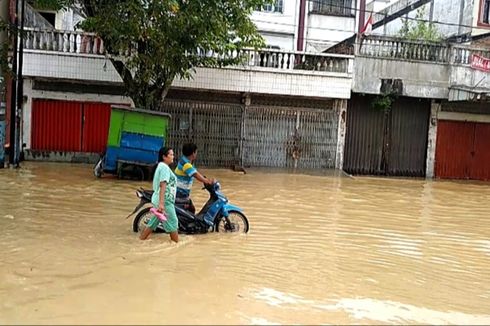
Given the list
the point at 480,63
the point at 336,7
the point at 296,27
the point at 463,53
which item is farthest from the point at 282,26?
the point at 480,63

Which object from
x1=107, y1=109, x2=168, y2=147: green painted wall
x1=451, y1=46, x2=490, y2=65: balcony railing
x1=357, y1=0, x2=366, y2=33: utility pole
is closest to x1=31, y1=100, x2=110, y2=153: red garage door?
x1=107, y1=109, x2=168, y2=147: green painted wall

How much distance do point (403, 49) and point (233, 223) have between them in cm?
1257

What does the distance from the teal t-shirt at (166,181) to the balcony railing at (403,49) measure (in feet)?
42.0

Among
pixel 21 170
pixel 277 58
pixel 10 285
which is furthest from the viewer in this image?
pixel 277 58

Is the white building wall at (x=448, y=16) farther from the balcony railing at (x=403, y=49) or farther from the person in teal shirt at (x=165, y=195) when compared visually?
the person in teal shirt at (x=165, y=195)

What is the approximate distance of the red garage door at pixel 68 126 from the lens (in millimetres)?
17781

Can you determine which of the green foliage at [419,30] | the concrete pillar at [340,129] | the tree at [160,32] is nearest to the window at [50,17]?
the tree at [160,32]

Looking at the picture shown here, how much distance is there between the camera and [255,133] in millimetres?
18500

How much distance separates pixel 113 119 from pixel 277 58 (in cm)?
651

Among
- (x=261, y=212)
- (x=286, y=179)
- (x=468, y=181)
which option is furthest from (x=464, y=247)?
(x=468, y=181)

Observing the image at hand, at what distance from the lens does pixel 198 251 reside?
730 centimetres

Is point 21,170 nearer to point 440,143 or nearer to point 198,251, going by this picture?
point 198,251

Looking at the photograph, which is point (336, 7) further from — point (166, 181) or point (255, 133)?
point (166, 181)

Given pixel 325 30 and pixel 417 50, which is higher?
pixel 325 30
